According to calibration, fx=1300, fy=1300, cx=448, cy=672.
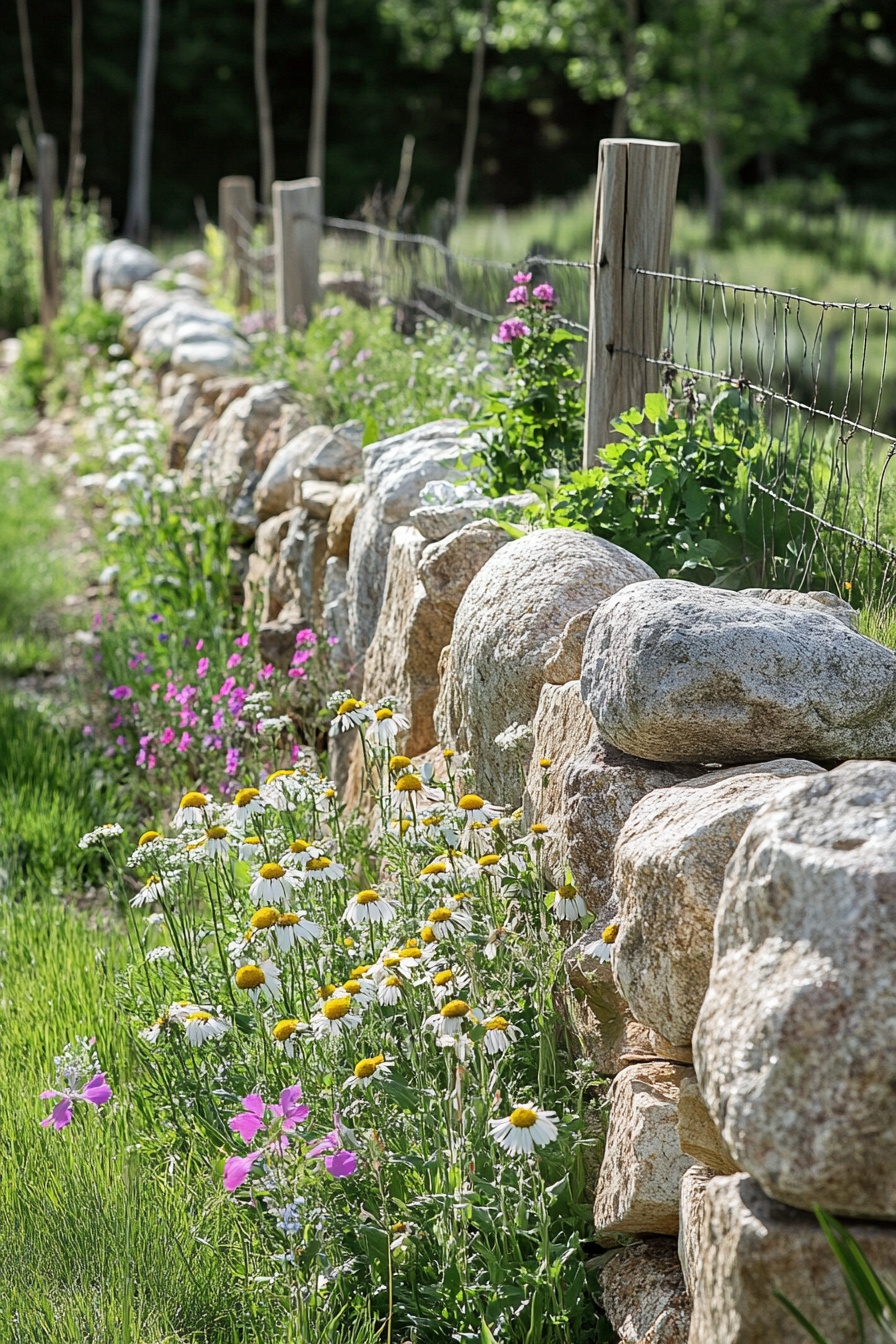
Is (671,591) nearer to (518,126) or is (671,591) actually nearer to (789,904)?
(789,904)

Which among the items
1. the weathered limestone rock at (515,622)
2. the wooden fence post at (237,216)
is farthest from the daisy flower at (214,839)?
the wooden fence post at (237,216)

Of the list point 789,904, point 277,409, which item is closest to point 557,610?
point 789,904

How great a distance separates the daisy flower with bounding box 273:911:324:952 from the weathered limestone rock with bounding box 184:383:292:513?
4137mm

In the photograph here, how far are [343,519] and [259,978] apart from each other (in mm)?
2632

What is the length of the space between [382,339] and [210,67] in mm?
21786

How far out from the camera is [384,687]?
148 inches

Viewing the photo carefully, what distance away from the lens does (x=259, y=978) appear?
2082 millimetres

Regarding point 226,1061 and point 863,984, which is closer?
point 863,984

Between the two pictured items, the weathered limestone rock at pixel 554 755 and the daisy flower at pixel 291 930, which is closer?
the daisy flower at pixel 291 930

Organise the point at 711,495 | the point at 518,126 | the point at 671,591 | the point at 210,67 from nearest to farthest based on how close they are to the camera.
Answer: the point at 671,591, the point at 711,495, the point at 210,67, the point at 518,126

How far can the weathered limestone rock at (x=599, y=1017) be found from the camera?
7.05 feet

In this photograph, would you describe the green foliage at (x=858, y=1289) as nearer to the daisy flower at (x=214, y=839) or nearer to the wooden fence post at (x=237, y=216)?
the daisy flower at (x=214, y=839)

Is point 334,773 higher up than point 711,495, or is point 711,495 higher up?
point 711,495

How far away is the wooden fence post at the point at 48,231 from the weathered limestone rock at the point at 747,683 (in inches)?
448
